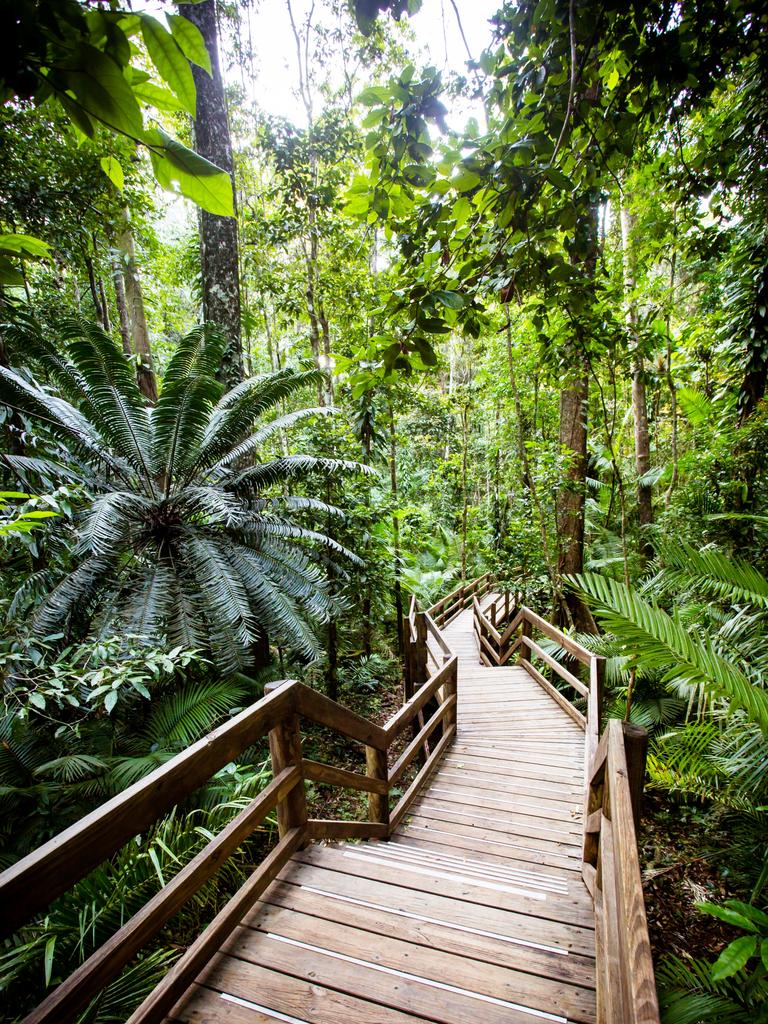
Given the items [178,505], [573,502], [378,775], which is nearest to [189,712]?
[178,505]

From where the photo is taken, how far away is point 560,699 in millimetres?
5035

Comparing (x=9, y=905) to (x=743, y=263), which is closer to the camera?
(x=9, y=905)

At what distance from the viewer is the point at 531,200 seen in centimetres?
159

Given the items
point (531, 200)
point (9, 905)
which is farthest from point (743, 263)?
point (9, 905)

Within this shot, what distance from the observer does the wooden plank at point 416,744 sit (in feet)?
9.39

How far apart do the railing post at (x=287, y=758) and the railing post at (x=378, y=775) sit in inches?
24.6

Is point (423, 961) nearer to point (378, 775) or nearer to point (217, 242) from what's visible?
point (378, 775)

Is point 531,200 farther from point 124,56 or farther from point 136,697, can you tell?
point 136,697

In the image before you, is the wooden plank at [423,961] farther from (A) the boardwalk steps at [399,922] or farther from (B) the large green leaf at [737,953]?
(B) the large green leaf at [737,953]

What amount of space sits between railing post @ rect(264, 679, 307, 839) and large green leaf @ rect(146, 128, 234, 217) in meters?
1.65

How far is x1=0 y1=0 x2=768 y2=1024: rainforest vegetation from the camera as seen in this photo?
5.09 ft

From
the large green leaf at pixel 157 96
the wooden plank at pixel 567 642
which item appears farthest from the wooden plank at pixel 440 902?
the wooden plank at pixel 567 642

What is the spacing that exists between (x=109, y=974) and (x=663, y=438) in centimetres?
1104

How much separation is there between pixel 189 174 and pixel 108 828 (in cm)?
149
